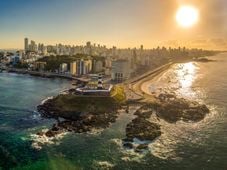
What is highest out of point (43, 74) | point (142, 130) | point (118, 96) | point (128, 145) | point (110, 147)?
point (43, 74)

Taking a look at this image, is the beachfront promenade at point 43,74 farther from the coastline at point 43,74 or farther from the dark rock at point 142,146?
the dark rock at point 142,146

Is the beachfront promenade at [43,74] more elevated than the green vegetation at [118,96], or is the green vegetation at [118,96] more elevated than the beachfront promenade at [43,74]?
the beachfront promenade at [43,74]

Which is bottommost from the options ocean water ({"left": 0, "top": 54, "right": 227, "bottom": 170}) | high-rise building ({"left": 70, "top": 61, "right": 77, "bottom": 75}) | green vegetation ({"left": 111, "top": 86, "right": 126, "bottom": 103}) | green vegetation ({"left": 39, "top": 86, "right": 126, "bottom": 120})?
ocean water ({"left": 0, "top": 54, "right": 227, "bottom": 170})

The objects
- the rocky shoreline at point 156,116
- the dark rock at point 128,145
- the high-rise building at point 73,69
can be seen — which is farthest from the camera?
the high-rise building at point 73,69

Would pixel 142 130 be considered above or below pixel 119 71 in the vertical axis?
below

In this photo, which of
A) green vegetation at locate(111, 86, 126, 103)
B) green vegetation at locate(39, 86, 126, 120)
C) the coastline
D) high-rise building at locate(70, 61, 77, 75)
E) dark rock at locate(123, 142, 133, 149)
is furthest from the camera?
high-rise building at locate(70, 61, 77, 75)

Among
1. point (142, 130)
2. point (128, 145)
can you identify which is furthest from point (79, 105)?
point (128, 145)

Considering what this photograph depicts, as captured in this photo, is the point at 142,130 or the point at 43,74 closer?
the point at 142,130

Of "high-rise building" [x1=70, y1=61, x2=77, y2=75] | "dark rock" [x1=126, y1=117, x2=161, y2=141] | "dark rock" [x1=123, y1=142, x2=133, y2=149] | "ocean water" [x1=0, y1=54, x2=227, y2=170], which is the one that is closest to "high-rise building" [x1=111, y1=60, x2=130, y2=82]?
"high-rise building" [x1=70, y1=61, x2=77, y2=75]

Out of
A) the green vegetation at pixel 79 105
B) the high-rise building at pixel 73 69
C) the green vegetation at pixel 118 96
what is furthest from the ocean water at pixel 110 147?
the high-rise building at pixel 73 69

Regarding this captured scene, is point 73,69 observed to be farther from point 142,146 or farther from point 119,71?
point 142,146

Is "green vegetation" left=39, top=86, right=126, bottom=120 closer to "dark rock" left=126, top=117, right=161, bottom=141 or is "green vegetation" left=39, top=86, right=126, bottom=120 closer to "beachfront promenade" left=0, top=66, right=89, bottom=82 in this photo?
"dark rock" left=126, top=117, right=161, bottom=141

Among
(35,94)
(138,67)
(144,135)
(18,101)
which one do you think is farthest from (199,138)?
(138,67)
